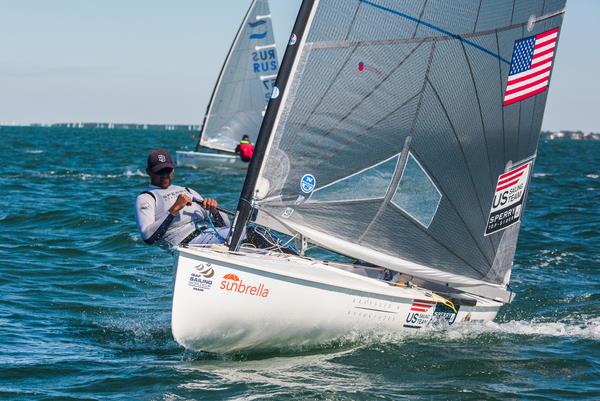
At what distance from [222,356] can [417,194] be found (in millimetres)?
2131

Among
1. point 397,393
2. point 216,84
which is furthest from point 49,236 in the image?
point 216,84

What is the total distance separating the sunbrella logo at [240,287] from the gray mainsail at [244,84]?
21.0 m

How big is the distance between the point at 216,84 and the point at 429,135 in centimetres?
2084

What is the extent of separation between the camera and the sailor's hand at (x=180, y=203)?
6.82 metres

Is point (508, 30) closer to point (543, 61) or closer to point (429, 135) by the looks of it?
point (543, 61)

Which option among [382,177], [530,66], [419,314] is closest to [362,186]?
[382,177]

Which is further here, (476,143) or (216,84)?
(216,84)

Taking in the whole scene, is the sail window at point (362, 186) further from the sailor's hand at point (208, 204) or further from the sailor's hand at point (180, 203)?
the sailor's hand at point (180, 203)

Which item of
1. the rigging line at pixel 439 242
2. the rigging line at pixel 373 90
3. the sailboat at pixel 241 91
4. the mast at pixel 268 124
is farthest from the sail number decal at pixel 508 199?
the sailboat at pixel 241 91

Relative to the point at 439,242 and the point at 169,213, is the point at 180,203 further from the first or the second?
the point at 439,242

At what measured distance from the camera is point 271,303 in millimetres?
6531

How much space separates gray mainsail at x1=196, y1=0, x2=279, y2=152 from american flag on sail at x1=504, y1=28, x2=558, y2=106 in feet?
63.2

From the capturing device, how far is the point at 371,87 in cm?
709

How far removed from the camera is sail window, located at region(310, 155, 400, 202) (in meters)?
7.16
